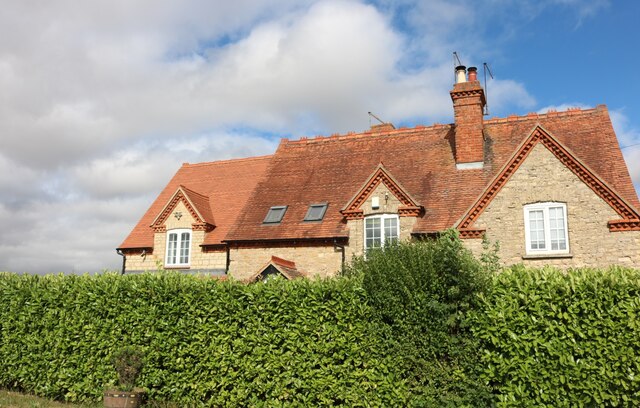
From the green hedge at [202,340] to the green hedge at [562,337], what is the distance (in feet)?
7.76

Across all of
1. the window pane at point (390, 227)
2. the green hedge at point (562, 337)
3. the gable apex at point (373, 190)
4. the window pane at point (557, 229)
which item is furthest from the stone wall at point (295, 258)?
the green hedge at point (562, 337)

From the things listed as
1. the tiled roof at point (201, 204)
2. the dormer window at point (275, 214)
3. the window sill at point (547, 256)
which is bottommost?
the window sill at point (547, 256)

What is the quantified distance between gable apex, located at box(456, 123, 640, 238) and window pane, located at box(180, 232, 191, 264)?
46.1 feet

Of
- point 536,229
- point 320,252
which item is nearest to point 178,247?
point 320,252

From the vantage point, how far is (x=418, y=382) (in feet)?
39.8

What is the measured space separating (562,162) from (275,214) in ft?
41.2

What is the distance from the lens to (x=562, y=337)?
433 inches

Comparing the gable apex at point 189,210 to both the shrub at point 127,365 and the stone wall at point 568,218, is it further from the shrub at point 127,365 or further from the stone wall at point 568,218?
the shrub at point 127,365

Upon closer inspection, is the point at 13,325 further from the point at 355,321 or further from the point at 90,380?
the point at 355,321

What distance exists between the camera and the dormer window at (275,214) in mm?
25298

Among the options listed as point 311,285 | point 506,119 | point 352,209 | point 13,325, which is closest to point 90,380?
point 13,325

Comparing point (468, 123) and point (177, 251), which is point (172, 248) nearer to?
point (177, 251)

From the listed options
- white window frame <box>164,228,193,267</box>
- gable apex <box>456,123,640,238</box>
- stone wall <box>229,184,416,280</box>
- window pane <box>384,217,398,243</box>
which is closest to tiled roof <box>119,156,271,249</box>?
white window frame <box>164,228,193,267</box>

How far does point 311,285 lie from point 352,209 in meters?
10.00
